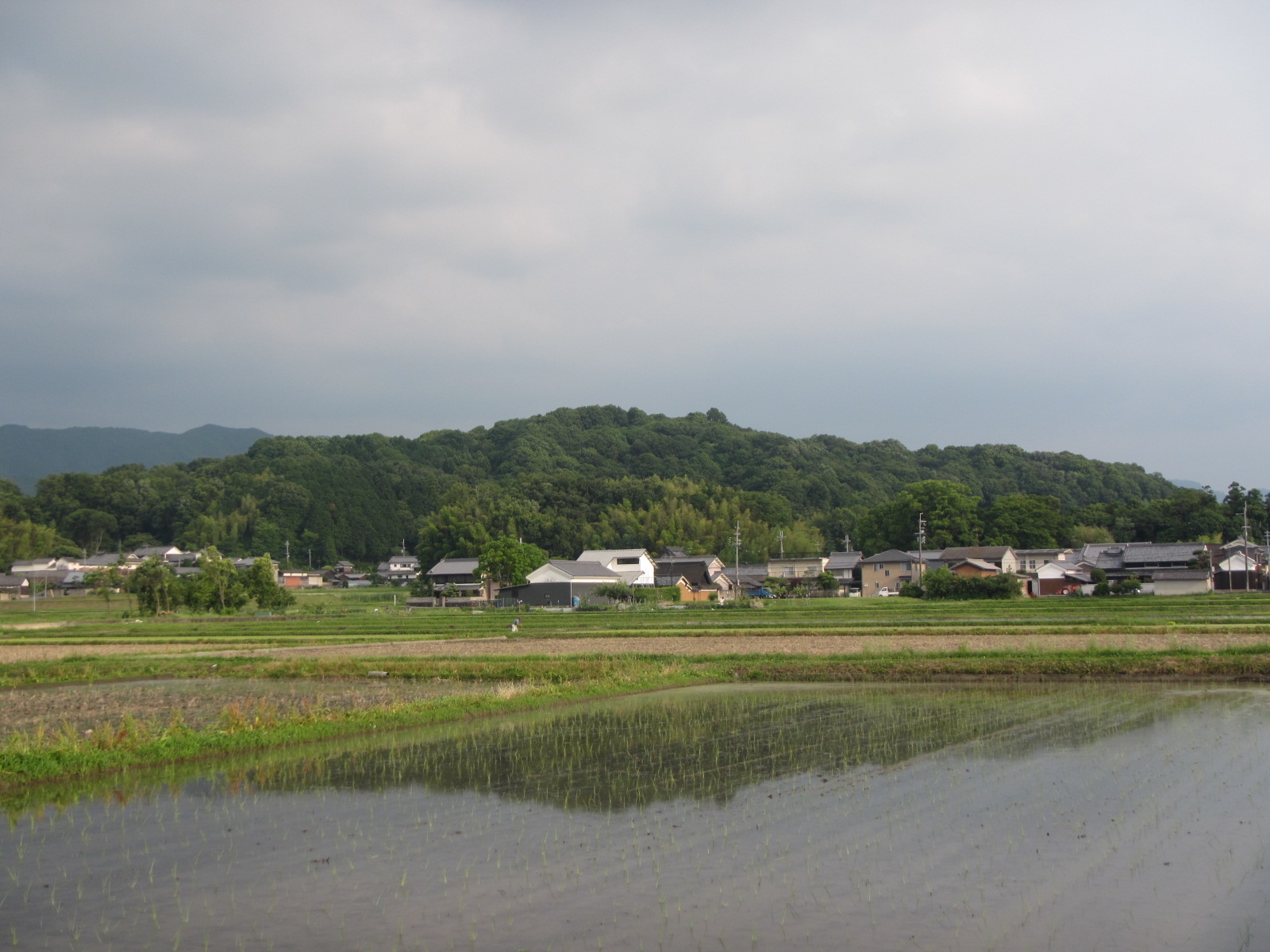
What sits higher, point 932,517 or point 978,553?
point 932,517

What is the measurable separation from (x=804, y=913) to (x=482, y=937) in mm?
2023

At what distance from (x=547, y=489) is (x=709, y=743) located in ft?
247

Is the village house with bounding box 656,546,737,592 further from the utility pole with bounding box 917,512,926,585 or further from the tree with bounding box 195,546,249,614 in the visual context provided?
the tree with bounding box 195,546,249,614

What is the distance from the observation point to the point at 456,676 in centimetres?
2075

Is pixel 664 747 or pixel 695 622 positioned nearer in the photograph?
pixel 664 747

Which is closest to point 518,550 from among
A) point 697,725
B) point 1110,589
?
point 1110,589

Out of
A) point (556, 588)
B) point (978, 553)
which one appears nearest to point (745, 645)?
point (556, 588)

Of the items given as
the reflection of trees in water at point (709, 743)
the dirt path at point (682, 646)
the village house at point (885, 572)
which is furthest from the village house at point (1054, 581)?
the reflection of trees in water at point (709, 743)

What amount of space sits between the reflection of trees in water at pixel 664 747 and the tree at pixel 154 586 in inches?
1467

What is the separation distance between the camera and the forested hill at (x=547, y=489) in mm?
82812

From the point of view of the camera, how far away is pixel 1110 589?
47000mm

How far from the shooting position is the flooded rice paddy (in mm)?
5746

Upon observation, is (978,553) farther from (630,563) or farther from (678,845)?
(678,845)

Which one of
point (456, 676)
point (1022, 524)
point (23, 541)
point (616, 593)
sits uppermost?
point (23, 541)
